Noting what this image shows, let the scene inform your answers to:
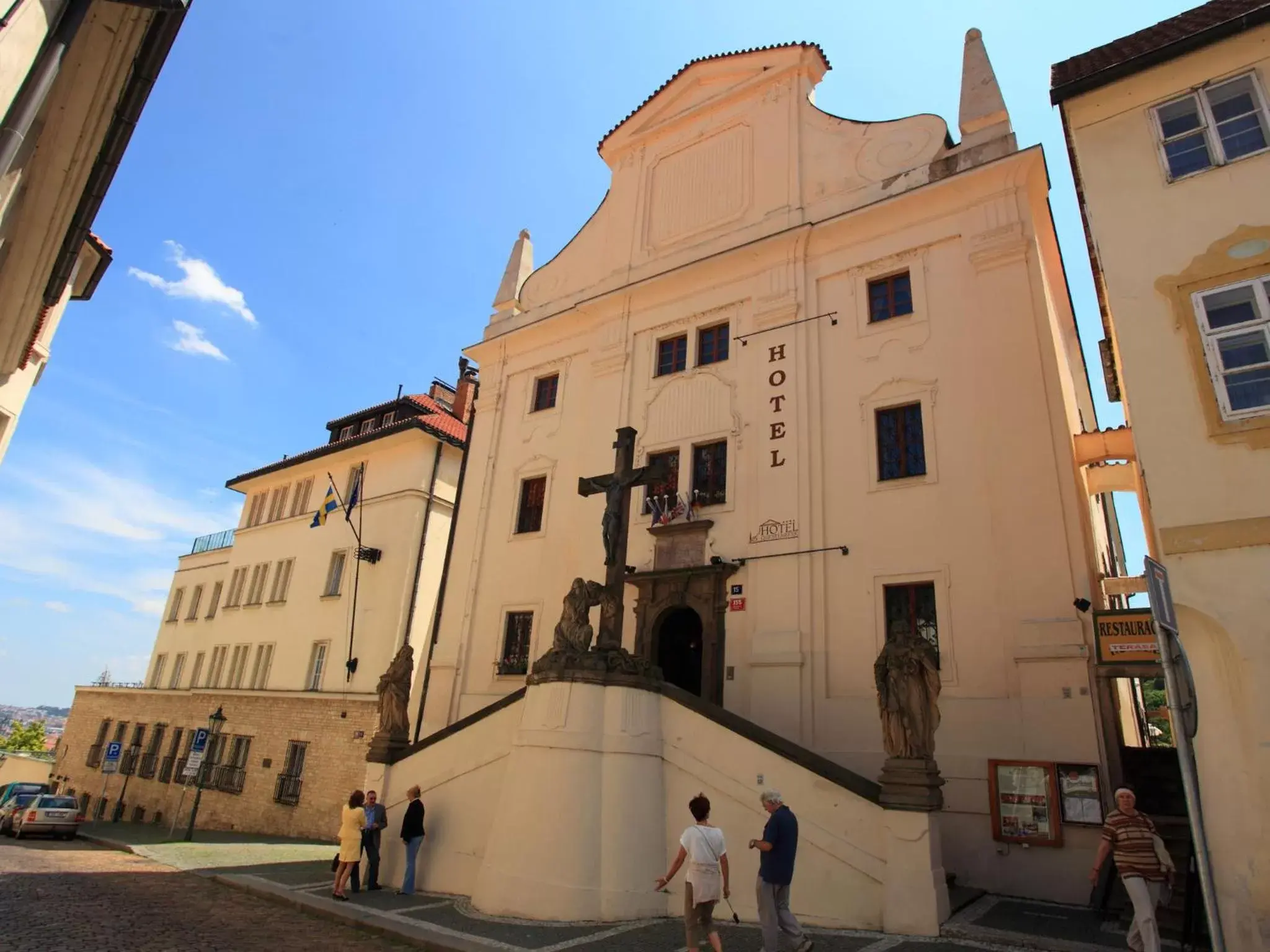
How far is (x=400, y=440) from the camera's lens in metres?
24.8

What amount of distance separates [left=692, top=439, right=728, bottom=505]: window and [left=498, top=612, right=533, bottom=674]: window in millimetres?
4850

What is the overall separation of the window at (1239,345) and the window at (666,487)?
31.3ft

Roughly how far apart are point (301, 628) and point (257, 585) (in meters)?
4.31

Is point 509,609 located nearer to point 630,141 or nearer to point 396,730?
point 396,730

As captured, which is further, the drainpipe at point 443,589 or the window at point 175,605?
the window at point 175,605

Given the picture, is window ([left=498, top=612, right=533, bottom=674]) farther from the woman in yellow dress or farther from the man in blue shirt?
the man in blue shirt

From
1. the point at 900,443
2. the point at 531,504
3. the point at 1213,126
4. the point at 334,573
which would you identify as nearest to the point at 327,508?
the point at 334,573

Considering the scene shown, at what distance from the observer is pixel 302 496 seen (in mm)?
28016

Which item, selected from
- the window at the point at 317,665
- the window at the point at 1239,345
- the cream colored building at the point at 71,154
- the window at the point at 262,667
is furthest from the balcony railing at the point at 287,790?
the window at the point at 1239,345

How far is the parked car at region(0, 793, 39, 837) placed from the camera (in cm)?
2188

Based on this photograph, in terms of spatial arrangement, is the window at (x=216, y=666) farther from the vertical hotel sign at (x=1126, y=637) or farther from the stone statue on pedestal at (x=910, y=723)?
the vertical hotel sign at (x=1126, y=637)

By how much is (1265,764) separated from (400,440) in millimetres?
22461

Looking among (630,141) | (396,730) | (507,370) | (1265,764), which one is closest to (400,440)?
(507,370)

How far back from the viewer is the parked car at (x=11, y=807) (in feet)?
71.8
